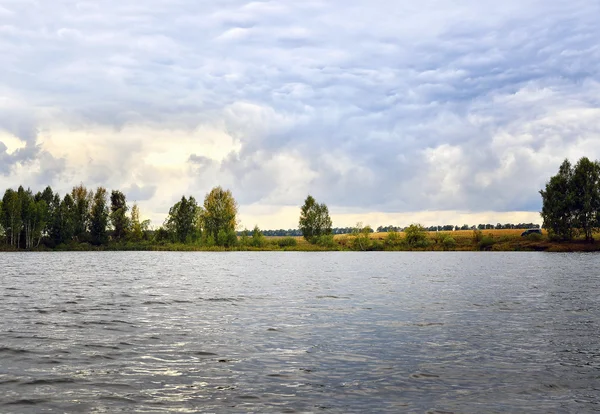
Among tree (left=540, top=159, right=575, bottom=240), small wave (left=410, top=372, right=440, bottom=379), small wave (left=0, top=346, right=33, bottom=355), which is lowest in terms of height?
small wave (left=410, top=372, right=440, bottom=379)

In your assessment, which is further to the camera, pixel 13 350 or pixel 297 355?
pixel 13 350

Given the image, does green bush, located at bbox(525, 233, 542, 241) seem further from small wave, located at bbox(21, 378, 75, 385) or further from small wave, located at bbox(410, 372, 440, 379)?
small wave, located at bbox(21, 378, 75, 385)

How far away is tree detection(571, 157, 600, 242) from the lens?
523ft

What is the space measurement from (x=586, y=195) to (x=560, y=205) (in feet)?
25.2

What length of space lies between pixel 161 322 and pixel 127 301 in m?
11.5

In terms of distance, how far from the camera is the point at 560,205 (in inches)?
6319

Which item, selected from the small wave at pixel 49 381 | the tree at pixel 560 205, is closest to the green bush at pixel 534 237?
the tree at pixel 560 205

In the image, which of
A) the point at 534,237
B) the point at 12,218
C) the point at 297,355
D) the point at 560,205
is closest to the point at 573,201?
the point at 560,205

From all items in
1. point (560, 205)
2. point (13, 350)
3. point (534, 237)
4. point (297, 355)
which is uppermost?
point (560, 205)

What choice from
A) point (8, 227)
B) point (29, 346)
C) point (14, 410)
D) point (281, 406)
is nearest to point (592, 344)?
point (281, 406)

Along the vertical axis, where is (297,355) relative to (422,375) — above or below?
above

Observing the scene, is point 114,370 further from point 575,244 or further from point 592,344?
point 575,244

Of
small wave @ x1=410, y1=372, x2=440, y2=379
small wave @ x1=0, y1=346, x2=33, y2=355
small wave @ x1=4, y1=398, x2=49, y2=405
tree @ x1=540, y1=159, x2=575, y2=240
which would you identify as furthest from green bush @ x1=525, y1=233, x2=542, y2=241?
small wave @ x1=4, y1=398, x2=49, y2=405

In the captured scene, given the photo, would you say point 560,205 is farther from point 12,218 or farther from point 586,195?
point 12,218
